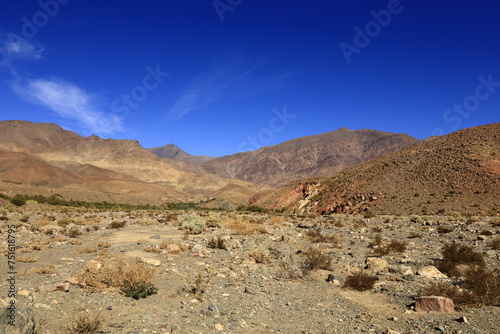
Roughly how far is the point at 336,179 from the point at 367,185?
36.2 feet

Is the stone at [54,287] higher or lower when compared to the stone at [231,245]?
lower

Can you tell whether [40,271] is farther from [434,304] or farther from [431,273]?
[431,273]

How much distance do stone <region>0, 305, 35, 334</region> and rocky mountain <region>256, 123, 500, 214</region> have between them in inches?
1483

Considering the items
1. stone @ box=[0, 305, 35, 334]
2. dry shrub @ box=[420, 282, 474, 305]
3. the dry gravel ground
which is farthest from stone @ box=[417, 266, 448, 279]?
stone @ box=[0, 305, 35, 334]

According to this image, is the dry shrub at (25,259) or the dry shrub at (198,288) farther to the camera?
the dry shrub at (25,259)

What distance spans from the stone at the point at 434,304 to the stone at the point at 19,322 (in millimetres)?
6471

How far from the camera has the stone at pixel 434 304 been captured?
225 inches

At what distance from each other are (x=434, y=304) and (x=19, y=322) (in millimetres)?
6825

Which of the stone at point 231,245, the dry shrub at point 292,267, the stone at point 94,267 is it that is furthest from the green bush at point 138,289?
the stone at point 231,245

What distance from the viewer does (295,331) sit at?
5305 mm

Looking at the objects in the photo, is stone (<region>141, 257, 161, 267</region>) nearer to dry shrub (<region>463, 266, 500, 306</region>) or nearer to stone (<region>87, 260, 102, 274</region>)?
stone (<region>87, 260, 102, 274</region>)

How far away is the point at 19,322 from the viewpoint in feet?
13.5

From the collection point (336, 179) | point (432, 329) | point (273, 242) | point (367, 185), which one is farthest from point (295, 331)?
point (336, 179)

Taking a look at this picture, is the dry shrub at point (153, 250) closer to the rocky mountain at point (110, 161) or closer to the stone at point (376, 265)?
the stone at point (376, 265)
